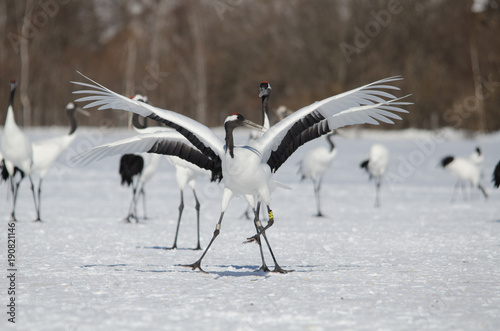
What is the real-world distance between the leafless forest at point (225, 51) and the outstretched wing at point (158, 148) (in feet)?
118

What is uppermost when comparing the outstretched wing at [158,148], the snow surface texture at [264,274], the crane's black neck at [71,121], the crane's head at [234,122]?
the crane's black neck at [71,121]

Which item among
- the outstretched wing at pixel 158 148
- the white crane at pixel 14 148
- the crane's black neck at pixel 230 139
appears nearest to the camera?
the crane's black neck at pixel 230 139

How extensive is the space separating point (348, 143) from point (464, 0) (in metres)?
21.8

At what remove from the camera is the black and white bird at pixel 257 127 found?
6500 mm

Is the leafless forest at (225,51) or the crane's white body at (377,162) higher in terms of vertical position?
the leafless forest at (225,51)

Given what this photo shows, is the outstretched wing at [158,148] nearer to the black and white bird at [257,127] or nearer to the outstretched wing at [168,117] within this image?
the black and white bird at [257,127]

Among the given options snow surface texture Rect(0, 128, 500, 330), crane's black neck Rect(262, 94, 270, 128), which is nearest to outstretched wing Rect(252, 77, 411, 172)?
snow surface texture Rect(0, 128, 500, 330)

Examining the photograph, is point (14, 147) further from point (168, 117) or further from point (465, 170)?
point (465, 170)

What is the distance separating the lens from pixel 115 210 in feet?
46.0

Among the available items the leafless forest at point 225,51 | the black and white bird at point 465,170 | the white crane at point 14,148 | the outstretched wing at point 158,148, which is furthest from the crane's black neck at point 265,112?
the leafless forest at point 225,51

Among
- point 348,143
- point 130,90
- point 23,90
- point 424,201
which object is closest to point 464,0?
point 348,143

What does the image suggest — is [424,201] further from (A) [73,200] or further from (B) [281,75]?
(B) [281,75]

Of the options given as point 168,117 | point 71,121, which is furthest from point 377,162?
point 168,117

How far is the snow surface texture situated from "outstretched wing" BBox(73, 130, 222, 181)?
1203 mm
